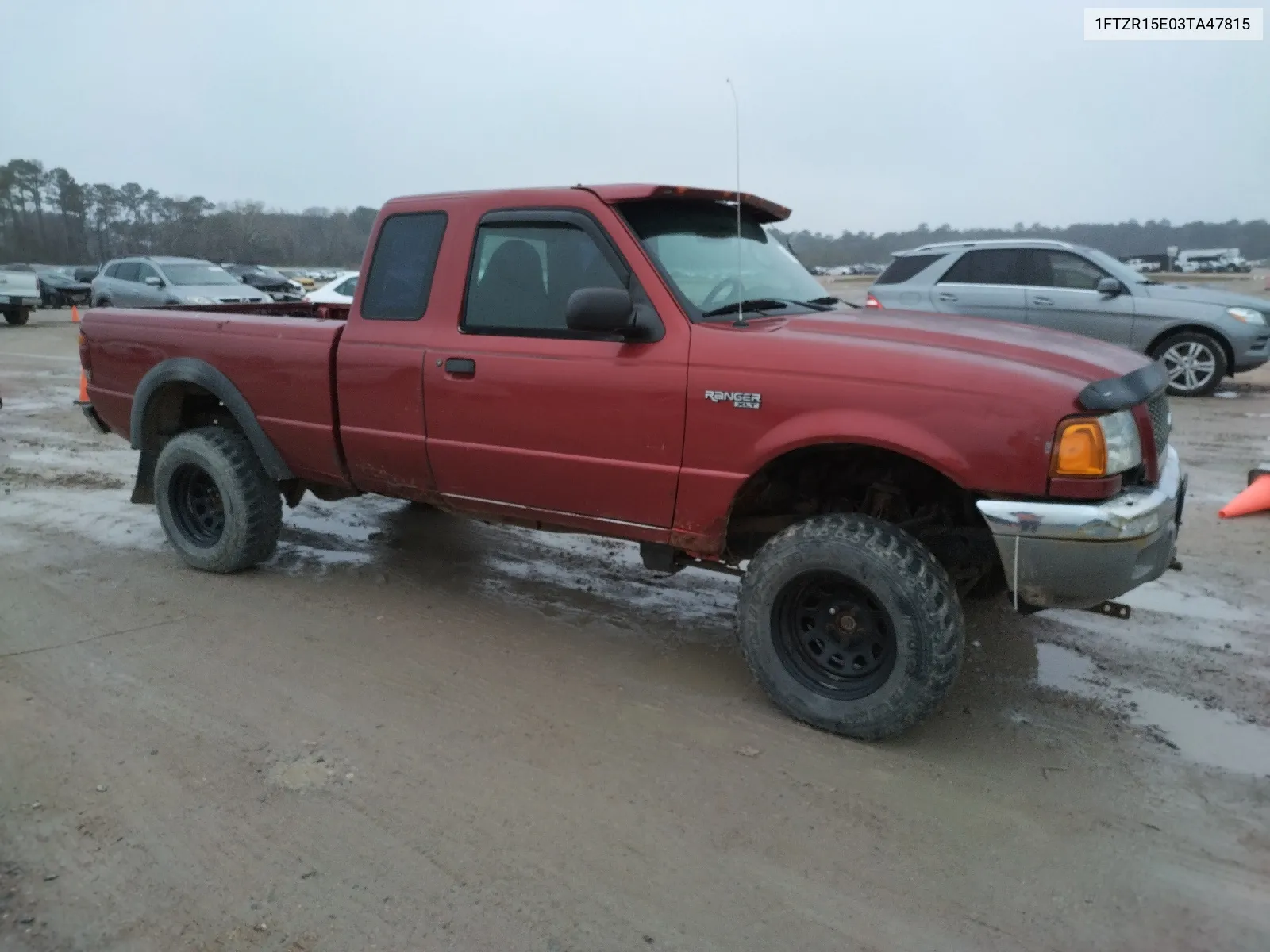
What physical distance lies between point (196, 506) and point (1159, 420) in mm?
4910

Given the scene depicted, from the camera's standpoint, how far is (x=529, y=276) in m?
4.11

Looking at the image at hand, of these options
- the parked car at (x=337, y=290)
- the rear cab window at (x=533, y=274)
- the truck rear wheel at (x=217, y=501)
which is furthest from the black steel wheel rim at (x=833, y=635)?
the parked car at (x=337, y=290)

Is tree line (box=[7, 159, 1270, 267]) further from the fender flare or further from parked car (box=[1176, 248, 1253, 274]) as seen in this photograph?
the fender flare

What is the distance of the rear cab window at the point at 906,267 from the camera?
1166 cm

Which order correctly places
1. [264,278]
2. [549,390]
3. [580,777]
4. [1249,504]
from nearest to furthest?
[580,777] < [549,390] < [1249,504] < [264,278]

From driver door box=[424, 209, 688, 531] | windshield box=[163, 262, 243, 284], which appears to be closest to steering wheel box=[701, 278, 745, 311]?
driver door box=[424, 209, 688, 531]

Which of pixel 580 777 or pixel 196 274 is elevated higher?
pixel 196 274

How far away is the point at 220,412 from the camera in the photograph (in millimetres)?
5559

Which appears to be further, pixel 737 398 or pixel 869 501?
pixel 869 501

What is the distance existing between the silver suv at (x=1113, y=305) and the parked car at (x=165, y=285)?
13018mm

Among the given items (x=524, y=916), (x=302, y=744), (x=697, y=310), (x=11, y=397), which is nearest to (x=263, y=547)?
(x=302, y=744)

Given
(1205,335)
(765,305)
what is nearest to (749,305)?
(765,305)

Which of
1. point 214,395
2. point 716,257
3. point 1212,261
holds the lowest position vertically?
point 214,395

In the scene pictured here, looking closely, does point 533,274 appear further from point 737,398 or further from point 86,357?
point 86,357
